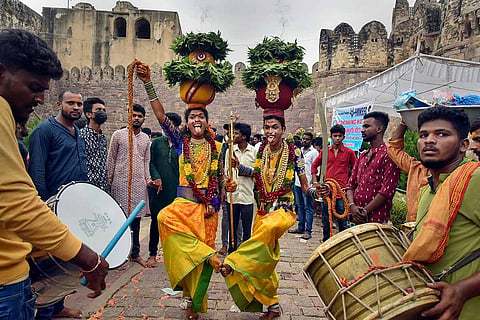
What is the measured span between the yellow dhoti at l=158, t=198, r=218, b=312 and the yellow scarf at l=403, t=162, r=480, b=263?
2.04 m

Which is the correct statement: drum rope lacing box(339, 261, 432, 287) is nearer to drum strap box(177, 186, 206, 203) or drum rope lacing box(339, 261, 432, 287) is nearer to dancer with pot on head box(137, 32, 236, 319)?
dancer with pot on head box(137, 32, 236, 319)

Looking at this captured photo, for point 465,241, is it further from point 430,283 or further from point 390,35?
point 390,35

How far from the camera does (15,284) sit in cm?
151

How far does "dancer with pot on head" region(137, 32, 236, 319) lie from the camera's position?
10.8 feet

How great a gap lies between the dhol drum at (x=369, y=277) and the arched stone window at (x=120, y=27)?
1218 inches

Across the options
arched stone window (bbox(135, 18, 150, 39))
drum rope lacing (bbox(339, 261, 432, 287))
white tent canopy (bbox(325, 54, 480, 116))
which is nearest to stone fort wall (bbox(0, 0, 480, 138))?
white tent canopy (bbox(325, 54, 480, 116))

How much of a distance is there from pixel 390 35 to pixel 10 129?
1908 centimetres

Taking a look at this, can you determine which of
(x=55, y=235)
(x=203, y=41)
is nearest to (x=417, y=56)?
(x=203, y=41)

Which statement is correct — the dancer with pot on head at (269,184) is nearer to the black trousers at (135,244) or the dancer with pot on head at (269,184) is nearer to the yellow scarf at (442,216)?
the yellow scarf at (442,216)

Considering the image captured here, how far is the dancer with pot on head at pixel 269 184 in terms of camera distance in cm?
330

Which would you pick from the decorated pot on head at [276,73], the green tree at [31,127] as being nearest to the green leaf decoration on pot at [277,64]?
the decorated pot on head at [276,73]

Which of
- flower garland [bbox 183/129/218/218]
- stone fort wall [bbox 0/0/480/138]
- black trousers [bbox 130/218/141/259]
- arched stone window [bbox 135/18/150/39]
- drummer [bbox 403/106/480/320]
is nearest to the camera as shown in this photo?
drummer [bbox 403/106/480/320]

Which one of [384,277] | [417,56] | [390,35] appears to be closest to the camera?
[384,277]

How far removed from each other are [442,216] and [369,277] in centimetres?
52
